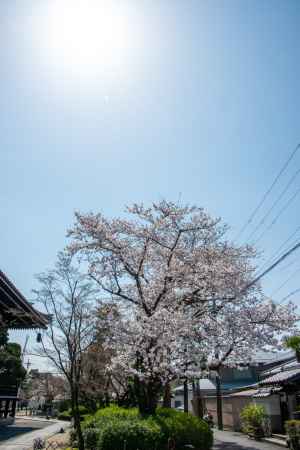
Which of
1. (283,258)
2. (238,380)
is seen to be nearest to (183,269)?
(283,258)

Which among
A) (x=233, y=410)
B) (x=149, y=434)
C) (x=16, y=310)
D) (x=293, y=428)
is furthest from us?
(x=233, y=410)

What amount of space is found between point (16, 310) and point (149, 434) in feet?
19.5

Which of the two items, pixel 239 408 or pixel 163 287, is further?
pixel 239 408

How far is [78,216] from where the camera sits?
558 inches

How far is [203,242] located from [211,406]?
24.6 m

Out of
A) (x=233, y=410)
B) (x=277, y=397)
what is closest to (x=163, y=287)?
(x=277, y=397)

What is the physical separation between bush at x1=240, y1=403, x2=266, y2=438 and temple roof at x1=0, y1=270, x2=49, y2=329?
15000 millimetres

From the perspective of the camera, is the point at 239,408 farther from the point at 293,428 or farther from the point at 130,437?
the point at 130,437

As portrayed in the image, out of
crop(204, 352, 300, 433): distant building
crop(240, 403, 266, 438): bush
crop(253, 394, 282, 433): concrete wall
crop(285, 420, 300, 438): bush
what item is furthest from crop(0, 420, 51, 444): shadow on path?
crop(253, 394, 282, 433): concrete wall

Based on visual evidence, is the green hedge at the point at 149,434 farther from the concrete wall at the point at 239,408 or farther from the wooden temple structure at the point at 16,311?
the concrete wall at the point at 239,408

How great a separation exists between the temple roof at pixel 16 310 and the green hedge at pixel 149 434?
4372 millimetres

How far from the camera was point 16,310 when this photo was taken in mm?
11141

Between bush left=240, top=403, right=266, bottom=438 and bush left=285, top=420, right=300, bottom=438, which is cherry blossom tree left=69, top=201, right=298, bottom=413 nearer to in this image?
bush left=285, top=420, right=300, bottom=438

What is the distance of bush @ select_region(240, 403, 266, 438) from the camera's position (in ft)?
62.5
